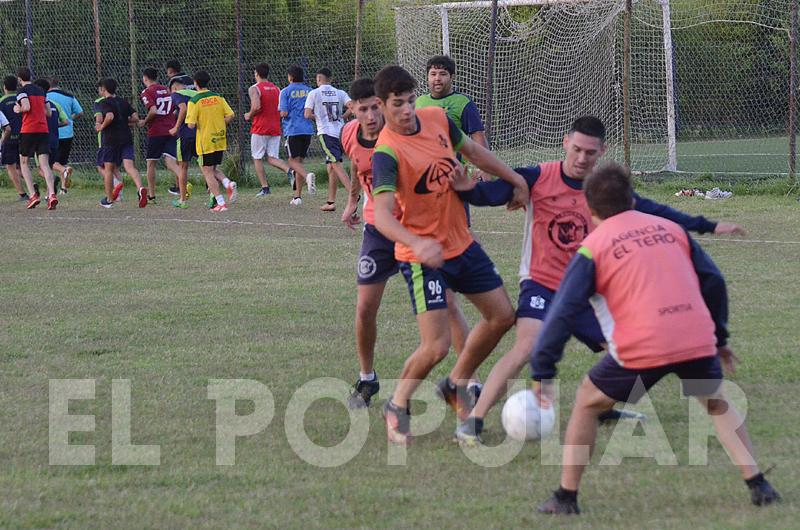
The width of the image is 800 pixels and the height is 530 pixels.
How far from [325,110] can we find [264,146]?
1832 millimetres

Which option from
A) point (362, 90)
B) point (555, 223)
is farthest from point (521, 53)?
point (555, 223)

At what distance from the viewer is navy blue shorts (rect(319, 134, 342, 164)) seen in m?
16.4

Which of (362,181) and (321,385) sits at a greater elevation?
(362,181)

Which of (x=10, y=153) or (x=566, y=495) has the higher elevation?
(x=10, y=153)

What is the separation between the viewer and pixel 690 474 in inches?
193

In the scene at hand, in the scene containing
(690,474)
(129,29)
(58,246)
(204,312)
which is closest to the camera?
(690,474)

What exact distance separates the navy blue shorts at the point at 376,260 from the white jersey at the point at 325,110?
10801 millimetres

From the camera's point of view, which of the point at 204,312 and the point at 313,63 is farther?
the point at 313,63

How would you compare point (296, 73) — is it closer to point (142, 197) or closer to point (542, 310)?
point (142, 197)

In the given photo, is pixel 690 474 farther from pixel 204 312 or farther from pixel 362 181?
pixel 204 312

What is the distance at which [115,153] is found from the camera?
17953 mm

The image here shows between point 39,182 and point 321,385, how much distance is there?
16.6 metres

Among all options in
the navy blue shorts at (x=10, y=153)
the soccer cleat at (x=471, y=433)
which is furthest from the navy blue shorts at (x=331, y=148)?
the soccer cleat at (x=471, y=433)

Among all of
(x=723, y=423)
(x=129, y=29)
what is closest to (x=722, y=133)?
(x=129, y=29)
